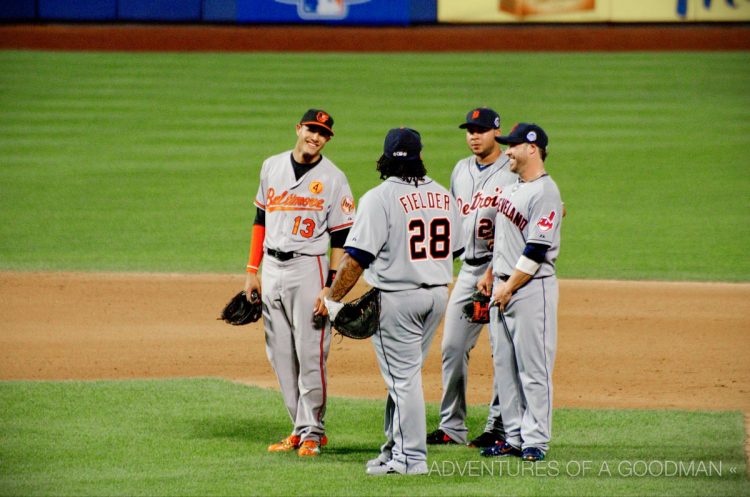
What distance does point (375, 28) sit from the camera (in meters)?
27.1

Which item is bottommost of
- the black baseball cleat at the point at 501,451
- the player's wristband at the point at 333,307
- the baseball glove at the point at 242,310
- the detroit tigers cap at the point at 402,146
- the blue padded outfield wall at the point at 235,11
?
the black baseball cleat at the point at 501,451

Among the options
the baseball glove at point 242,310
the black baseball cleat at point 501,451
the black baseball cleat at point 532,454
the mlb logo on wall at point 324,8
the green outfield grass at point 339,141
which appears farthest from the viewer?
→ the mlb logo on wall at point 324,8

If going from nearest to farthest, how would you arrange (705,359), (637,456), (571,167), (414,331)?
(414,331), (637,456), (705,359), (571,167)

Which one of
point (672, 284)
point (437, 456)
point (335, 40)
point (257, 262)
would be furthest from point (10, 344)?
point (335, 40)

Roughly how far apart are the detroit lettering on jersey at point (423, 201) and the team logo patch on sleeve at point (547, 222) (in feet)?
1.64

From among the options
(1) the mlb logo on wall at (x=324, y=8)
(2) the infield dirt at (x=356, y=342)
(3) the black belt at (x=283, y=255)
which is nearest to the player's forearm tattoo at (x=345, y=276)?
(3) the black belt at (x=283, y=255)

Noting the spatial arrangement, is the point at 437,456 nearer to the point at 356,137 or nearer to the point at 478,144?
the point at 478,144

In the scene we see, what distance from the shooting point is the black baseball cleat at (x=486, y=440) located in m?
6.66

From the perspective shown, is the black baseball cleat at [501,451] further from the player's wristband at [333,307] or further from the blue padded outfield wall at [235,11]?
the blue padded outfield wall at [235,11]

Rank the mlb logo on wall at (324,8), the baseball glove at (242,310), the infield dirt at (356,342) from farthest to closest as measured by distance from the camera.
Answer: the mlb logo on wall at (324,8) < the infield dirt at (356,342) < the baseball glove at (242,310)

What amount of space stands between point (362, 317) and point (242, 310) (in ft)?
3.65

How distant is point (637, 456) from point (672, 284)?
18.2 ft

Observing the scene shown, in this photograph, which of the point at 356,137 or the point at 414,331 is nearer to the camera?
the point at 414,331

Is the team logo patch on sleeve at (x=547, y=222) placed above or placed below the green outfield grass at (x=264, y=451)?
above
